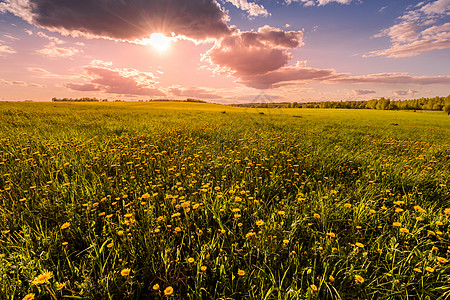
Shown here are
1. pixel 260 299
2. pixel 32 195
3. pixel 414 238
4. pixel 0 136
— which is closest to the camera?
pixel 260 299

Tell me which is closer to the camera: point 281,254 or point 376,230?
point 281,254

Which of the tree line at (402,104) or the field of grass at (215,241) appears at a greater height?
the tree line at (402,104)

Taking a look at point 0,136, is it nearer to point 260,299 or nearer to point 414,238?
point 260,299

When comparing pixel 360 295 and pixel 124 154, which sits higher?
pixel 124 154

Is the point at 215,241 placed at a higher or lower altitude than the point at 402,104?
lower

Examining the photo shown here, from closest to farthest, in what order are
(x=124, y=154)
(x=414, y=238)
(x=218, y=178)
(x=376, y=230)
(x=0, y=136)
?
1. (x=414, y=238)
2. (x=376, y=230)
3. (x=218, y=178)
4. (x=124, y=154)
5. (x=0, y=136)

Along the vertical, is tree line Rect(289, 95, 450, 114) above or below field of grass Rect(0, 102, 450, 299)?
above

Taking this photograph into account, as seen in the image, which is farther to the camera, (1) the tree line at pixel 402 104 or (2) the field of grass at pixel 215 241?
(1) the tree line at pixel 402 104

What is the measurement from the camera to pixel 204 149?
17.5ft

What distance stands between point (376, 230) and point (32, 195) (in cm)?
480

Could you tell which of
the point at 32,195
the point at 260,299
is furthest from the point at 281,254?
the point at 32,195

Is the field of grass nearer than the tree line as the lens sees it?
Yes

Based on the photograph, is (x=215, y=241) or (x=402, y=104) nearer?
(x=215, y=241)

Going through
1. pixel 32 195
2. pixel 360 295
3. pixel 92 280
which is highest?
pixel 32 195
